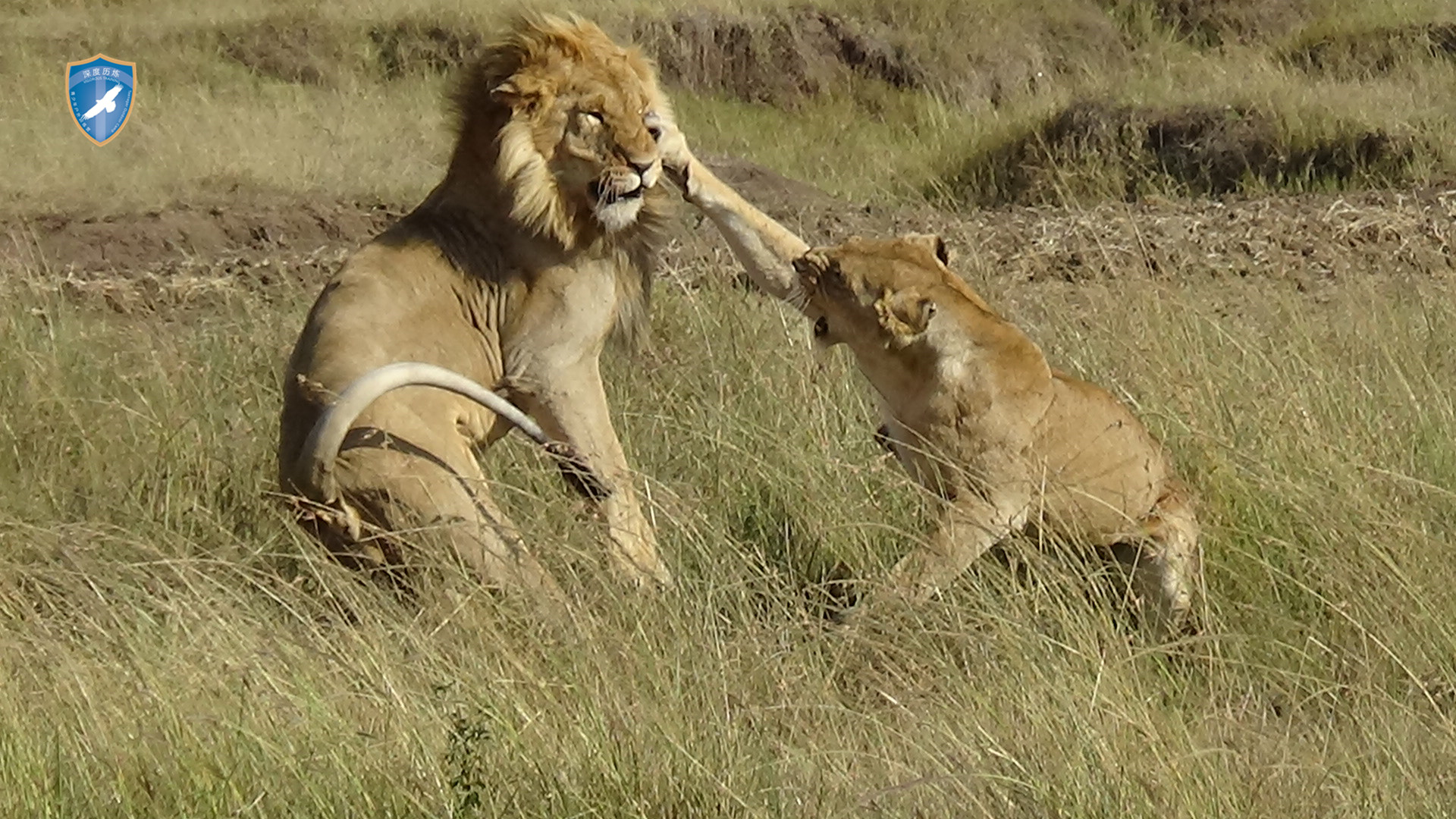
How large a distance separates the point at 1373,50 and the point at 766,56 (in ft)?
16.4

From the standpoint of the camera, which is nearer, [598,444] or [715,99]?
[598,444]

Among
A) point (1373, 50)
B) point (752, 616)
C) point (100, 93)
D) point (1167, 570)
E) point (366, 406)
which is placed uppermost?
point (366, 406)

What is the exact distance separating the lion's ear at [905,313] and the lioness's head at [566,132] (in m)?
0.72

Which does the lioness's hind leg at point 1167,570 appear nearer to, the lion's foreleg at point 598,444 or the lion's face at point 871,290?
the lion's face at point 871,290

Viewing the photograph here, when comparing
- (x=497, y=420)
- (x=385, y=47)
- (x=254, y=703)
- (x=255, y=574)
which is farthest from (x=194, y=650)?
(x=385, y=47)

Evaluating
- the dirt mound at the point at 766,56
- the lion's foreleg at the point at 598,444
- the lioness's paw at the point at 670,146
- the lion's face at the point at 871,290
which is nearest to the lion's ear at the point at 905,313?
the lion's face at the point at 871,290

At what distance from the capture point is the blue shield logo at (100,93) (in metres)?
14.2

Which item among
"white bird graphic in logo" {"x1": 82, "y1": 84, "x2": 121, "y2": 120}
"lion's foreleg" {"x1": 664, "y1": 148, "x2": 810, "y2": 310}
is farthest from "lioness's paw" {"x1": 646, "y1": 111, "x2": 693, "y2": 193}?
"white bird graphic in logo" {"x1": 82, "y1": 84, "x2": 121, "y2": 120}

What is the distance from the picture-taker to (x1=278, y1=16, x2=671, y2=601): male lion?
4117 millimetres

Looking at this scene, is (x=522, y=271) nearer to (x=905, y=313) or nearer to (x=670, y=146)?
(x=670, y=146)

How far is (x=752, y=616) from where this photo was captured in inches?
148

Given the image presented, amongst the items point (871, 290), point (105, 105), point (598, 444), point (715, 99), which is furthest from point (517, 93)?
point (715, 99)

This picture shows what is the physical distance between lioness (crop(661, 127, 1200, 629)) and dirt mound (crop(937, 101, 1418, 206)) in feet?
22.9

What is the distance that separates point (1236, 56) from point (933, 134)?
3138 millimetres
